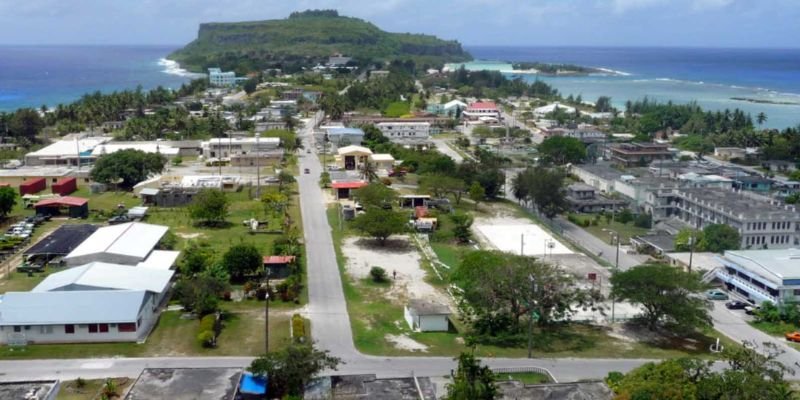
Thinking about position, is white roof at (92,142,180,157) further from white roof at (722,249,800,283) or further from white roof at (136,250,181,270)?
white roof at (722,249,800,283)

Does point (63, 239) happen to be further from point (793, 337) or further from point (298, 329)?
point (793, 337)

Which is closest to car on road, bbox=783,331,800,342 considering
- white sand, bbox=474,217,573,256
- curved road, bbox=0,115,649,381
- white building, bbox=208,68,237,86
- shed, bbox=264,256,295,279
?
curved road, bbox=0,115,649,381

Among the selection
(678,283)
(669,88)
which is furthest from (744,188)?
(669,88)

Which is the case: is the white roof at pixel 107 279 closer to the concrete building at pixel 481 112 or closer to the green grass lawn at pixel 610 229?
the green grass lawn at pixel 610 229

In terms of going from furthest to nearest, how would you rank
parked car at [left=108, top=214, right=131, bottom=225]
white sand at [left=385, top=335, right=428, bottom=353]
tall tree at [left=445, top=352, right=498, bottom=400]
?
1. parked car at [left=108, top=214, right=131, bottom=225]
2. white sand at [left=385, top=335, right=428, bottom=353]
3. tall tree at [left=445, top=352, right=498, bottom=400]

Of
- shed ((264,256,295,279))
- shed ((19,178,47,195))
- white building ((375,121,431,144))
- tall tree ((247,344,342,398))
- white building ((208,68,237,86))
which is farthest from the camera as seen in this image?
white building ((208,68,237,86))

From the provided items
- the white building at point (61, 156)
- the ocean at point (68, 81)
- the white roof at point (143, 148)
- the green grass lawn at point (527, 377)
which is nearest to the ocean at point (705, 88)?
the white roof at point (143, 148)

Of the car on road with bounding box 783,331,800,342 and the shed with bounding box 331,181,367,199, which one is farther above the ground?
the shed with bounding box 331,181,367,199

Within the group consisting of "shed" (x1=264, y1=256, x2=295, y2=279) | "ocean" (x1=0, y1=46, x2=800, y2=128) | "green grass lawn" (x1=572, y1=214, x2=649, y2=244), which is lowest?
"green grass lawn" (x1=572, y1=214, x2=649, y2=244)
